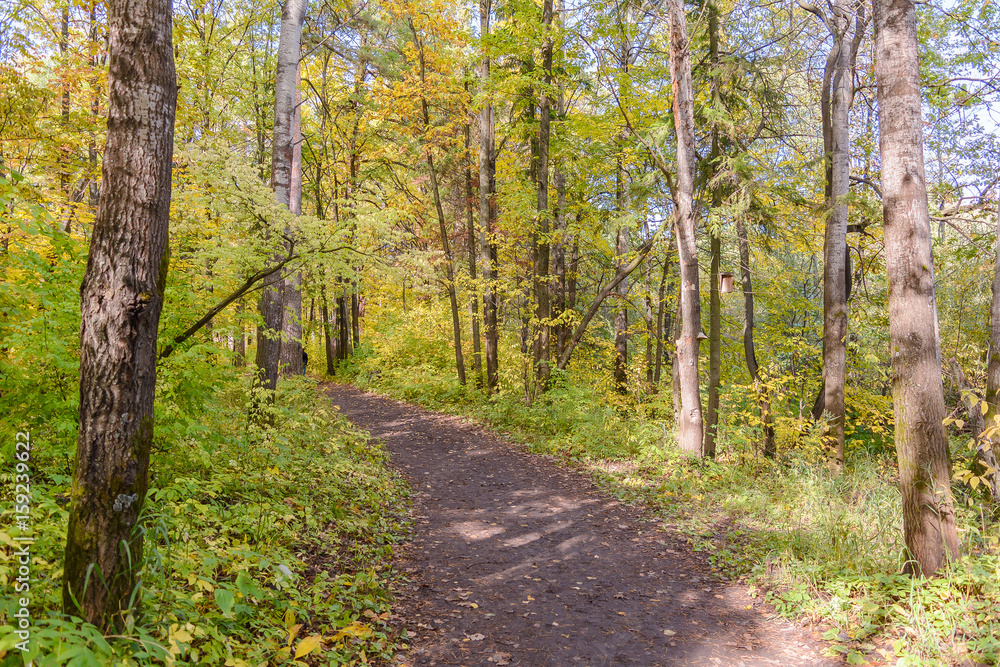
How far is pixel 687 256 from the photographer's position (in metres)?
8.84

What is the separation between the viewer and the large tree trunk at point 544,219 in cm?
1238

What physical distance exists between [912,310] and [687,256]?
4.83 metres

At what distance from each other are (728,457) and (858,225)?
525 cm

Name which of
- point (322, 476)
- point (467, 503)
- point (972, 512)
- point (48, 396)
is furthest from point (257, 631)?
point (972, 512)

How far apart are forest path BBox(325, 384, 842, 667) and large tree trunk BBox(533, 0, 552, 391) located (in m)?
4.69

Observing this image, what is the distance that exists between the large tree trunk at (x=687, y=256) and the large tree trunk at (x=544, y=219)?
13.5ft

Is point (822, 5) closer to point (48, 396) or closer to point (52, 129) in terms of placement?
point (48, 396)

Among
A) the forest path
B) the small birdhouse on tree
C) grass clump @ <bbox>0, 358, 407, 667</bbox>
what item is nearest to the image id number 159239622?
grass clump @ <bbox>0, 358, 407, 667</bbox>

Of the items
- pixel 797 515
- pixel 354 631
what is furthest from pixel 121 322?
pixel 797 515

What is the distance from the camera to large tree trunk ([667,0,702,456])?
8586 mm

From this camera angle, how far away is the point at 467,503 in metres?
7.57

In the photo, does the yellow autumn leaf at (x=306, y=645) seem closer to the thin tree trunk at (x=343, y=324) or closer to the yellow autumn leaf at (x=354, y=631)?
the yellow autumn leaf at (x=354, y=631)

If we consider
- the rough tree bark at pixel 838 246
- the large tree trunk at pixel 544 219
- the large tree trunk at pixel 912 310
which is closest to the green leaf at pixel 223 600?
the large tree trunk at pixel 912 310

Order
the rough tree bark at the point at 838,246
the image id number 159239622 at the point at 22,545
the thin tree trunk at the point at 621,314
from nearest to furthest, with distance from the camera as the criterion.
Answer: the image id number 159239622 at the point at 22,545 < the rough tree bark at the point at 838,246 < the thin tree trunk at the point at 621,314
